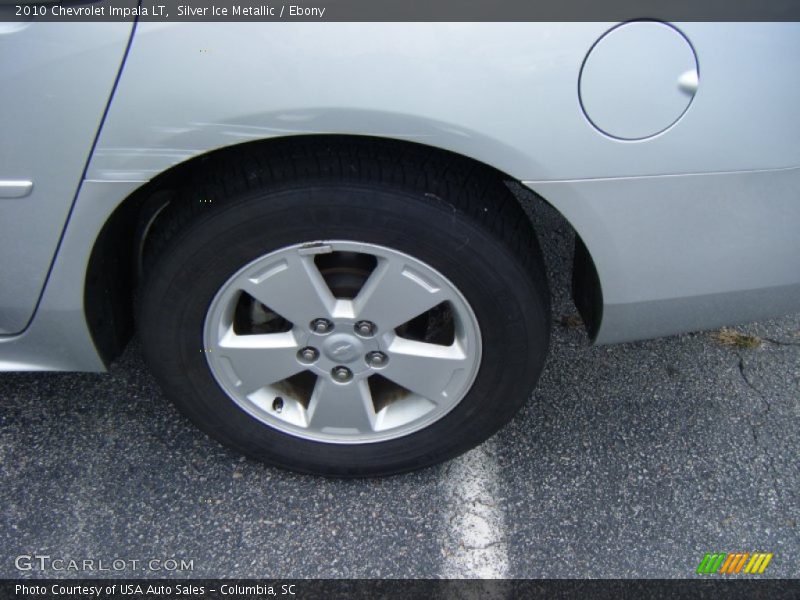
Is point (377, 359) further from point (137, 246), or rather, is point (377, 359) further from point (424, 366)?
point (137, 246)

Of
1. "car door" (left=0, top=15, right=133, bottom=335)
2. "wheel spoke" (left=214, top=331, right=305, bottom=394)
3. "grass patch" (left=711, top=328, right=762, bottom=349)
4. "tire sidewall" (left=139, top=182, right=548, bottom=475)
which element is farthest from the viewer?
"grass patch" (left=711, top=328, right=762, bottom=349)

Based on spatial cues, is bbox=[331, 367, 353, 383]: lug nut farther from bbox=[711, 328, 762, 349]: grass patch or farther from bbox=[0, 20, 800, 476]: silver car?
bbox=[711, 328, 762, 349]: grass patch

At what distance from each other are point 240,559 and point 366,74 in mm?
1144

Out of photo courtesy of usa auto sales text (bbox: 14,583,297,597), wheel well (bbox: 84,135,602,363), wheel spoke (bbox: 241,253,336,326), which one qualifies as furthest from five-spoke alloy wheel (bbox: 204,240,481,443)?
photo courtesy of usa auto sales text (bbox: 14,583,297,597)

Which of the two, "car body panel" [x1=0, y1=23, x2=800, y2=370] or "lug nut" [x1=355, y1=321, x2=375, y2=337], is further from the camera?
"lug nut" [x1=355, y1=321, x2=375, y2=337]

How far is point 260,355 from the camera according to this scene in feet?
5.99

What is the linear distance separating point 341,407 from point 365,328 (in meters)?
0.24

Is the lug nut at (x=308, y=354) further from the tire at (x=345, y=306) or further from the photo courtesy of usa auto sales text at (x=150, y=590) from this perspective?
the photo courtesy of usa auto sales text at (x=150, y=590)

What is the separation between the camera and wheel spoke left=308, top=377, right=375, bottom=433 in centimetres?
188

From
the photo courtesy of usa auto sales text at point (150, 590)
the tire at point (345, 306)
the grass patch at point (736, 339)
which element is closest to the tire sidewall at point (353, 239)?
the tire at point (345, 306)

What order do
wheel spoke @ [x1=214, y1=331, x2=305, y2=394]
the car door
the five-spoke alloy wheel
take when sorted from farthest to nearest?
wheel spoke @ [x1=214, y1=331, x2=305, y2=394] < the five-spoke alloy wheel < the car door

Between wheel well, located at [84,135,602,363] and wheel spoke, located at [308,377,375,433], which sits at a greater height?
wheel well, located at [84,135,602,363]

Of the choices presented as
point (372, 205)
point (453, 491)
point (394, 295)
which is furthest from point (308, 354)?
point (453, 491)

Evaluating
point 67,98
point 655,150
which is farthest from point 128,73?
point 655,150
